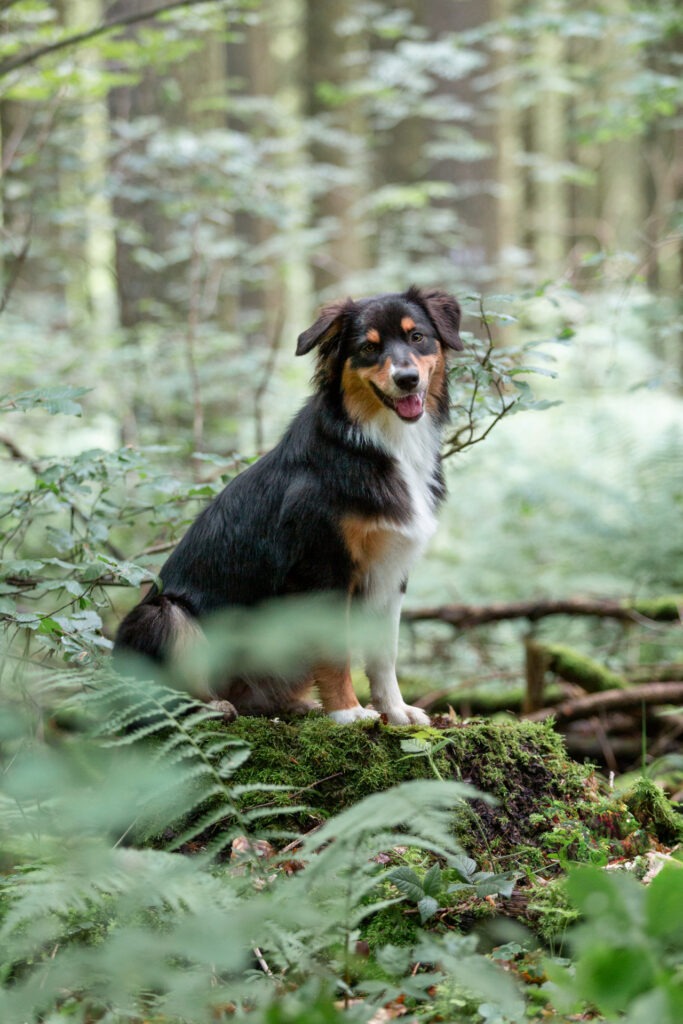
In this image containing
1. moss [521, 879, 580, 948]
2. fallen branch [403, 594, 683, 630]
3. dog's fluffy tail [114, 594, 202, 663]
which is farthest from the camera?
fallen branch [403, 594, 683, 630]

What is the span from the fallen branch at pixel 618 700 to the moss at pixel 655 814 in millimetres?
1889

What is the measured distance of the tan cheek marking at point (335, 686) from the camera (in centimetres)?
402

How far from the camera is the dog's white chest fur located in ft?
13.4

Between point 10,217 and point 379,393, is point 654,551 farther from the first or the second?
point 10,217

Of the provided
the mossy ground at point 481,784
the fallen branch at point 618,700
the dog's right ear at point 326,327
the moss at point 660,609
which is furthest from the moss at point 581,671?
the dog's right ear at point 326,327

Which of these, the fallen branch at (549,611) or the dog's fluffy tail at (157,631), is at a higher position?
the dog's fluffy tail at (157,631)

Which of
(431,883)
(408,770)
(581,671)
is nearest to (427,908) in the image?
(431,883)

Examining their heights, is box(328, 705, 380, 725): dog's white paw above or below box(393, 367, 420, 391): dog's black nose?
below

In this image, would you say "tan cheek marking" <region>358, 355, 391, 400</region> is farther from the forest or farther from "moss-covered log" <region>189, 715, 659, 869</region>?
"moss-covered log" <region>189, 715, 659, 869</region>

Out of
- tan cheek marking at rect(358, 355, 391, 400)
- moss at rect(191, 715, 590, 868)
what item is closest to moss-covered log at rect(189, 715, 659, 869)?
moss at rect(191, 715, 590, 868)

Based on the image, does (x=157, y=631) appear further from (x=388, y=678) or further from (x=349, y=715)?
(x=388, y=678)

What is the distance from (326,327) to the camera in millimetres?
4023

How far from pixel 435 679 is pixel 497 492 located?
3773 millimetres

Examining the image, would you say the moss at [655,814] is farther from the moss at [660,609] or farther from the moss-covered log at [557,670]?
the moss at [660,609]
